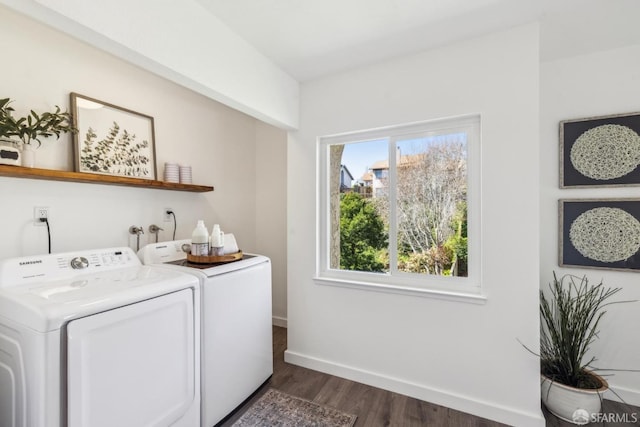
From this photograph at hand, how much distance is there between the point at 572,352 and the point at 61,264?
10.3ft

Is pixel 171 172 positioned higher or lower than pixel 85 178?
higher

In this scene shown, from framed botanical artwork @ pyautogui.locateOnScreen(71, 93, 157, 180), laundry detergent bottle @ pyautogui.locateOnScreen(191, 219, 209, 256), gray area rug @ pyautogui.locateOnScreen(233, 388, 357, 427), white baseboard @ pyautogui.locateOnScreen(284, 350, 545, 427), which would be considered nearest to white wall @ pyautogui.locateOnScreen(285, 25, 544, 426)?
white baseboard @ pyautogui.locateOnScreen(284, 350, 545, 427)

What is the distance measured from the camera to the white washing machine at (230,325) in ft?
5.57

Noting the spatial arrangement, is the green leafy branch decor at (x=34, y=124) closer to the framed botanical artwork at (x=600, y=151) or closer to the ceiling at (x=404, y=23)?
the ceiling at (x=404, y=23)

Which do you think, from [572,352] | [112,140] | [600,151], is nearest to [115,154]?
[112,140]

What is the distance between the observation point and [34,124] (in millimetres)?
1601

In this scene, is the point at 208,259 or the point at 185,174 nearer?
the point at 208,259

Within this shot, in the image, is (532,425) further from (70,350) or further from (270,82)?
(270,82)

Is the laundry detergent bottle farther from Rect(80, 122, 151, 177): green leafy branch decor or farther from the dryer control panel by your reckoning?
Rect(80, 122, 151, 177): green leafy branch decor

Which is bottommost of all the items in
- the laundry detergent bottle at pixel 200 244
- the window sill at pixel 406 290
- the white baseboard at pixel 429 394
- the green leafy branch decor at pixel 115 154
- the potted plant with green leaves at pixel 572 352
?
the white baseboard at pixel 429 394

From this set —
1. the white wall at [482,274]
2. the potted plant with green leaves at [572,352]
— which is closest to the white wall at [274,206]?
the white wall at [482,274]

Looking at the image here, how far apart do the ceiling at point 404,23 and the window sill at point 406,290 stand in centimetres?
172

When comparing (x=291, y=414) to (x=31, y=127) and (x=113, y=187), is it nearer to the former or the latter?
(x=113, y=187)

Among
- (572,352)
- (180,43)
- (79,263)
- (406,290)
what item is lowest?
(572,352)
